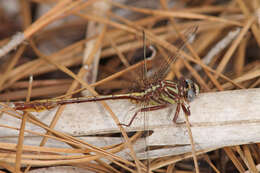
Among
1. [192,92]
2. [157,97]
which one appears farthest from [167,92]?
[192,92]

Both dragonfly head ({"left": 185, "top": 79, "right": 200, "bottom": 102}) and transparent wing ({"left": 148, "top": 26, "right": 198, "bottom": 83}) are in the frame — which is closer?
dragonfly head ({"left": 185, "top": 79, "right": 200, "bottom": 102})

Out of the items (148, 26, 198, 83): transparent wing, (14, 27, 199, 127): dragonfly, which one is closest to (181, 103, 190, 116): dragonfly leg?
(14, 27, 199, 127): dragonfly

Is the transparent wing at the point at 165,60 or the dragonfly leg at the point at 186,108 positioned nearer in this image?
the dragonfly leg at the point at 186,108

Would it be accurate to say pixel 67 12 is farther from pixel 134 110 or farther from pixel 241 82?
pixel 241 82

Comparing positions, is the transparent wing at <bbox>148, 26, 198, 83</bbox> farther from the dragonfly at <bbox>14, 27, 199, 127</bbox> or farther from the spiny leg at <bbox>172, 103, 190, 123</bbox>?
the spiny leg at <bbox>172, 103, 190, 123</bbox>

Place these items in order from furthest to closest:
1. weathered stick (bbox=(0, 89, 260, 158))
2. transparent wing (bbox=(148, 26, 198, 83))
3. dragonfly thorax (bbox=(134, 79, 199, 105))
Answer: transparent wing (bbox=(148, 26, 198, 83)), dragonfly thorax (bbox=(134, 79, 199, 105)), weathered stick (bbox=(0, 89, 260, 158))

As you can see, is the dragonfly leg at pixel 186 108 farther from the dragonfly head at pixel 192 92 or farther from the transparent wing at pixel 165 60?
the transparent wing at pixel 165 60

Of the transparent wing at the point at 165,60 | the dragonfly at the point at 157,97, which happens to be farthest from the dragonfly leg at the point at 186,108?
the transparent wing at the point at 165,60

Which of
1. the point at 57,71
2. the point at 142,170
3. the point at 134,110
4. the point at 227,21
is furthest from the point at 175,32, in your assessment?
the point at 142,170

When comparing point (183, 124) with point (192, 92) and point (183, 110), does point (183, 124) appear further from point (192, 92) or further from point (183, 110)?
point (192, 92)

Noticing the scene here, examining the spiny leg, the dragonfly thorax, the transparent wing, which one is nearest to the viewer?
the spiny leg

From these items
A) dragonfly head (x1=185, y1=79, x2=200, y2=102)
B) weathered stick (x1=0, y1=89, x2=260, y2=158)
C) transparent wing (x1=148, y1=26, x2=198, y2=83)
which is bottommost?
weathered stick (x1=0, y1=89, x2=260, y2=158)
